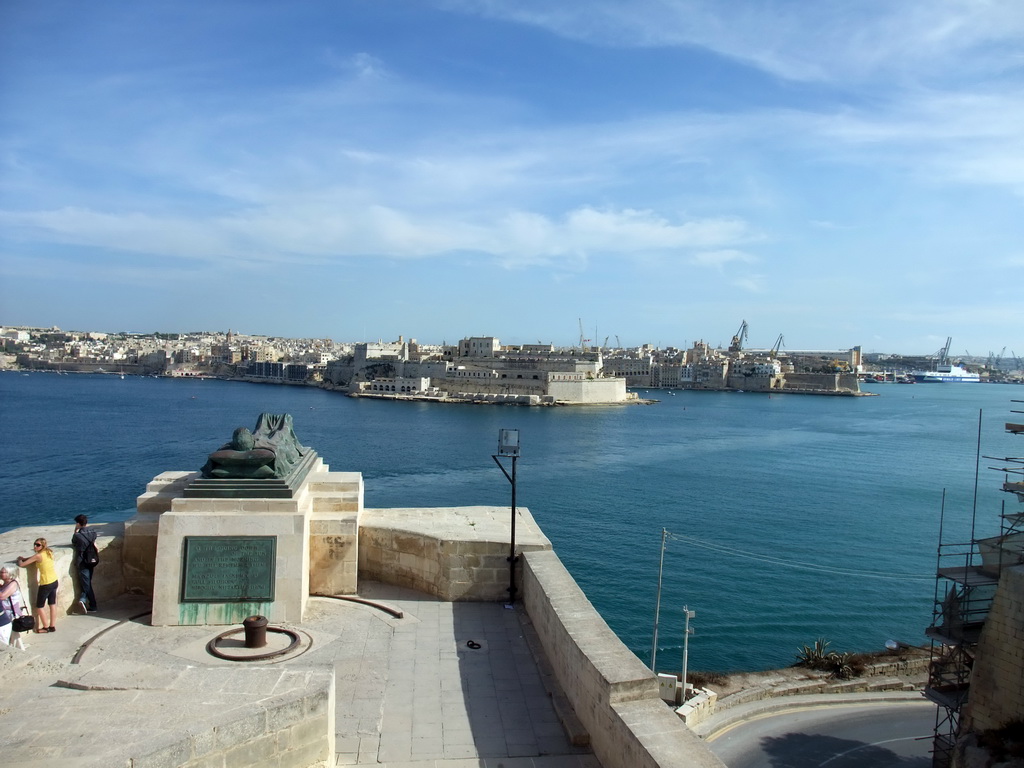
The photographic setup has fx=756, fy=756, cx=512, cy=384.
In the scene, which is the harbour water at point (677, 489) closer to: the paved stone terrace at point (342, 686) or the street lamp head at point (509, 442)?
the street lamp head at point (509, 442)

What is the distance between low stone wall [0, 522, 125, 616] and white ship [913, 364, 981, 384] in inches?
5734

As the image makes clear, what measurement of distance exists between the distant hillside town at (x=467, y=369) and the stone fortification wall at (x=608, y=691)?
62.2 meters

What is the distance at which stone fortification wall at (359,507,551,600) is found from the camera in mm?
4625

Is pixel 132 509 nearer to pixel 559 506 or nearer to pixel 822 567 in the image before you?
pixel 559 506

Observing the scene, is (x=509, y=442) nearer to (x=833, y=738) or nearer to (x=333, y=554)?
(x=333, y=554)

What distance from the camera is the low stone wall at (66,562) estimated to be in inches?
152

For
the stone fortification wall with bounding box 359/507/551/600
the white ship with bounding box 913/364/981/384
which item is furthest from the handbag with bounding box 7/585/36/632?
the white ship with bounding box 913/364/981/384

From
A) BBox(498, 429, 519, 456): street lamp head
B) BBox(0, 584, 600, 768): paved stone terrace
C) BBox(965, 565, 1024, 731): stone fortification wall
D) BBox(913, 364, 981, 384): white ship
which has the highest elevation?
BBox(913, 364, 981, 384): white ship

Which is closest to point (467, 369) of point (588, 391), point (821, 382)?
point (588, 391)

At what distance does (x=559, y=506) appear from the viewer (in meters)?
22.1

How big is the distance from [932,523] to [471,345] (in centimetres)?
6434

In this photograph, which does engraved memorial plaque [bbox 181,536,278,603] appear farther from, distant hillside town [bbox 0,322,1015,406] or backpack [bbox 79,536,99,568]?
distant hillside town [bbox 0,322,1015,406]

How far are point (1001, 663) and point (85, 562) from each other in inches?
263

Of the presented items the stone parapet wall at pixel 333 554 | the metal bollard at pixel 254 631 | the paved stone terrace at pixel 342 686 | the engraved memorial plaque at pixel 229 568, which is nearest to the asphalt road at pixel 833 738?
the paved stone terrace at pixel 342 686
